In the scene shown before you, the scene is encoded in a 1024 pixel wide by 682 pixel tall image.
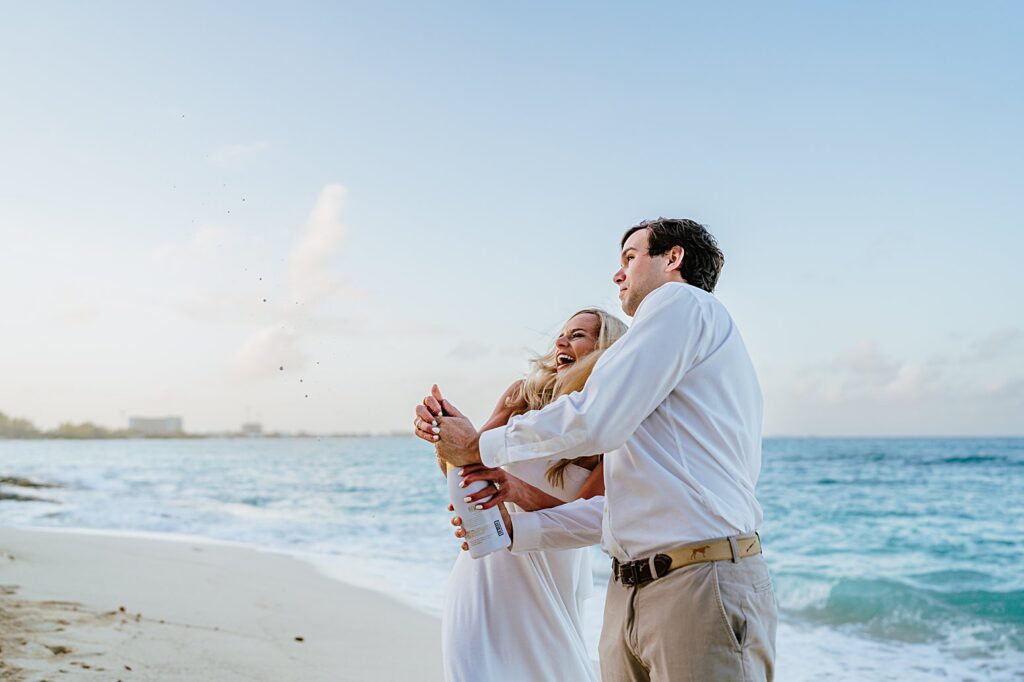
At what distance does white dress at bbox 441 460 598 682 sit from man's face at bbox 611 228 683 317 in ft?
1.98

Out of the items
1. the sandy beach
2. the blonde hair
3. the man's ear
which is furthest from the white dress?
the sandy beach

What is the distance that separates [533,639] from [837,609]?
28.0ft

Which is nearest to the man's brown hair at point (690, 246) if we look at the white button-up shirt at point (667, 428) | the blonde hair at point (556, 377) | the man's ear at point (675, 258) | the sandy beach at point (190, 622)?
the man's ear at point (675, 258)

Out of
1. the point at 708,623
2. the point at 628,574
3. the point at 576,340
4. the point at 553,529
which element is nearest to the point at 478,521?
the point at 553,529

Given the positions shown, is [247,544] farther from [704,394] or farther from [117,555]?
[704,394]

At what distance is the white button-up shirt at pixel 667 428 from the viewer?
2258 mm

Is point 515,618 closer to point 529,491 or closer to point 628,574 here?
point 529,491

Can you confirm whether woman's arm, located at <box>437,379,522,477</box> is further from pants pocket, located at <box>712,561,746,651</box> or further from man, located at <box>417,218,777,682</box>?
pants pocket, located at <box>712,561,746,651</box>

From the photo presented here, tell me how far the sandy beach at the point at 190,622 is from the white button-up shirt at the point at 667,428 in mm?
3647

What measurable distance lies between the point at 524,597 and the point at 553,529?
276 mm

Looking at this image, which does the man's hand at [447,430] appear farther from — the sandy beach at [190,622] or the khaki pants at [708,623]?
the sandy beach at [190,622]

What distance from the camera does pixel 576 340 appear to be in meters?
3.09

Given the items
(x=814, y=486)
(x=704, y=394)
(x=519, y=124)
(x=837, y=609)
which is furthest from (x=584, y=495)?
(x=814, y=486)

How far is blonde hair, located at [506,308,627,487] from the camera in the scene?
2.89m
